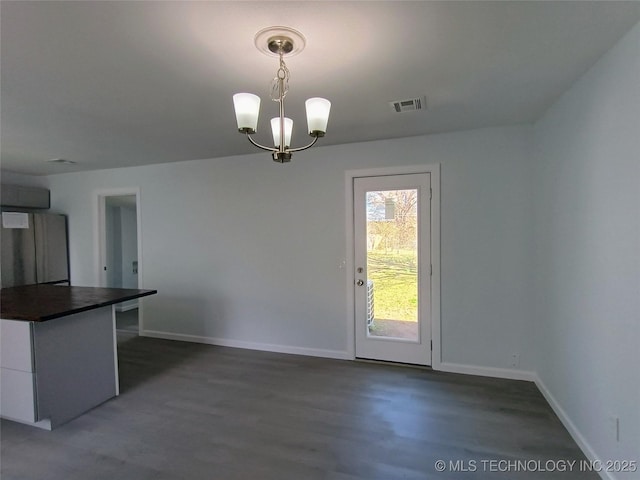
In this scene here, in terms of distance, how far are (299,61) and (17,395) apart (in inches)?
125

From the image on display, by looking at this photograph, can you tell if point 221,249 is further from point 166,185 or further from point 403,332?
point 403,332

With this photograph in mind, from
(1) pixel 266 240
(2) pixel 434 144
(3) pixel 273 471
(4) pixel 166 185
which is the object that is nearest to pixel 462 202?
(2) pixel 434 144

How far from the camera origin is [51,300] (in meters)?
2.83

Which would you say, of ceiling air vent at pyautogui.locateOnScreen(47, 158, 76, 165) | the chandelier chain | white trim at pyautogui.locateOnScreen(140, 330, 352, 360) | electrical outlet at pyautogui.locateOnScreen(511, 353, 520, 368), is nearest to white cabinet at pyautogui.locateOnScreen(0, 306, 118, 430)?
white trim at pyautogui.locateOnScreen(140, 330, 352, 360)

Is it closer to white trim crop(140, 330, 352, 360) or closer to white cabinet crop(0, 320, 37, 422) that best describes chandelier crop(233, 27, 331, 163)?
white cabinet crop(0, 320, 37, 422)

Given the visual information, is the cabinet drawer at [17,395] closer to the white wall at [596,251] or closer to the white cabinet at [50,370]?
the white cabinet at [50,370]

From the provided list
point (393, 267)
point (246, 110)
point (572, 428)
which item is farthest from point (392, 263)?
point (246, 110)

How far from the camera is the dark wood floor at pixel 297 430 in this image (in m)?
1.99

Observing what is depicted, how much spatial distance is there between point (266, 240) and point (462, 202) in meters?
2.29

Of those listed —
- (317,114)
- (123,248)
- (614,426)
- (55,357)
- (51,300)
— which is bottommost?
(614,426)

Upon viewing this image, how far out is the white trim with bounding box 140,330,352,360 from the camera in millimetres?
3767

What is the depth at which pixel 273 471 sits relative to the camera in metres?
1.96

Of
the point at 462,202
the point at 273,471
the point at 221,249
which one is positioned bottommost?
the point at 273,471

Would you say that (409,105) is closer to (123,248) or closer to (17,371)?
(17,371)
